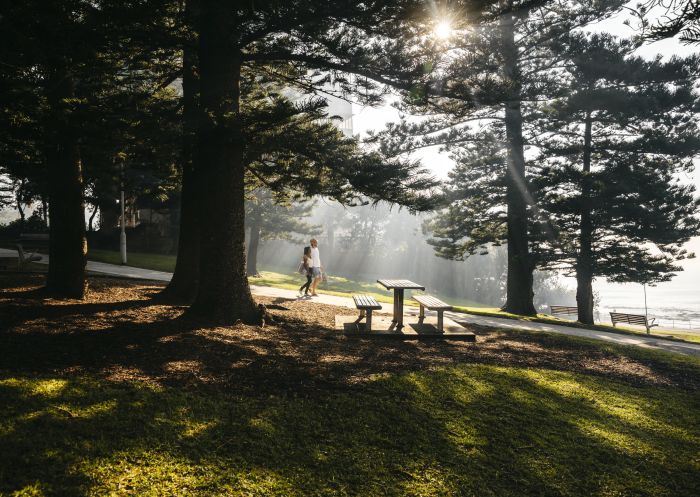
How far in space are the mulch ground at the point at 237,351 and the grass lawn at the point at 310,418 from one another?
0.04m

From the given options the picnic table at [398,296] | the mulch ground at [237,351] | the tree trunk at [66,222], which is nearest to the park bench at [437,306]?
the picnic table at [398,296]

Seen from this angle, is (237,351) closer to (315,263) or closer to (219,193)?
(219,193)

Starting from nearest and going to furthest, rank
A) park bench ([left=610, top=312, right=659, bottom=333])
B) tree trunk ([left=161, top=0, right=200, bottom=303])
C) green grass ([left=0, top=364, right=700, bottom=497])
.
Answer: green grass ([left=0, top=364, right=700, bottom=497])
tree trunk ([left=161, top=0, right=200, bottom=303])
park bench ([left=610, top=312, right=659, bottom=333])

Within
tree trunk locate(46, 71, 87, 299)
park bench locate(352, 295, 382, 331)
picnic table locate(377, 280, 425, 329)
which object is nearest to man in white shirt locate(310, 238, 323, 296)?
picnic table locate(377, 280, 425, 329)

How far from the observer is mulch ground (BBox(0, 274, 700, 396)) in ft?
16.5

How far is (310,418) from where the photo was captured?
13.8 feet

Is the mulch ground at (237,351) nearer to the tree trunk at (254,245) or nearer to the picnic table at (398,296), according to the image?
the picnic table at (398,296)

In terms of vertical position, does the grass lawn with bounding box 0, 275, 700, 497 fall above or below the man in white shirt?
below

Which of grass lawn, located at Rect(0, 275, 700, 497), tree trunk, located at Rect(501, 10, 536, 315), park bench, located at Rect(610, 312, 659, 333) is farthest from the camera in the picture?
park bench, located at Rect(610, 312, 659, 333)

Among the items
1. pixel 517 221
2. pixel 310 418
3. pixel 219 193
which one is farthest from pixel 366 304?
pixel 517 221

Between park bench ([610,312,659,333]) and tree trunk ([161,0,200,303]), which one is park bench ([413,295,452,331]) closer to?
tree trunk ([161,0,200,303])

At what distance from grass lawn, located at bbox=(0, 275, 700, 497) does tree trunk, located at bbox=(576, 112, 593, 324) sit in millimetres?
12937

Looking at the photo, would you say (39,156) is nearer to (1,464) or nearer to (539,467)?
(1,464)

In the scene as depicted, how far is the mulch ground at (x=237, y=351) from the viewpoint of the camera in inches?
198
